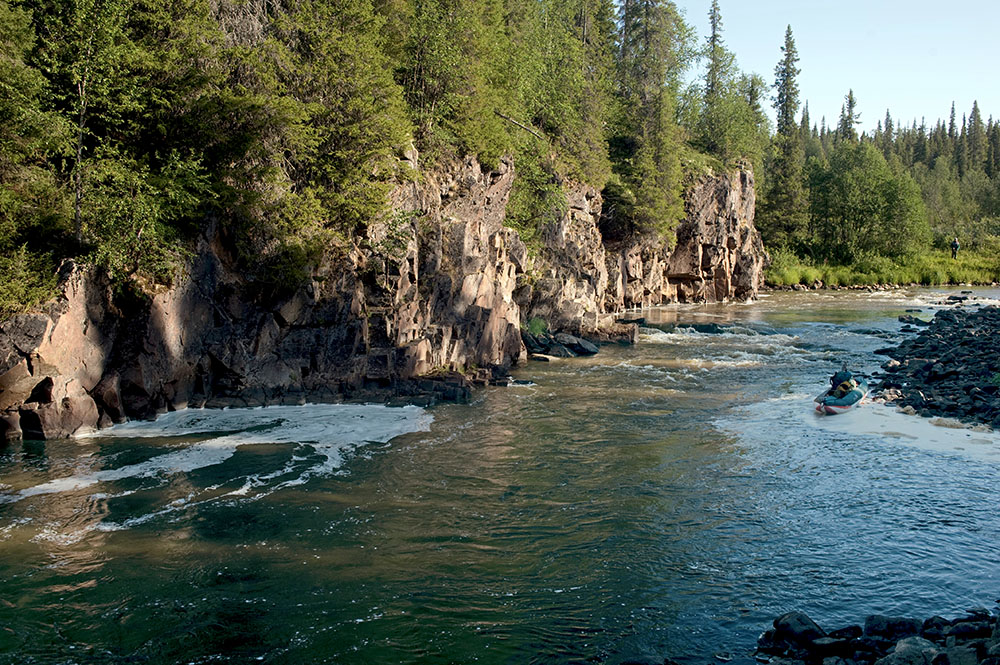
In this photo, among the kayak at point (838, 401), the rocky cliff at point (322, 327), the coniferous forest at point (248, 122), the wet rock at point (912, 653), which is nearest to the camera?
the wet rock at point (912, 653)

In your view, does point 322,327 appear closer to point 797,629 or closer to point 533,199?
point 797,629

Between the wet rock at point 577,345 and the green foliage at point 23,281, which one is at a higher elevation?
the green foliage at point 23,281

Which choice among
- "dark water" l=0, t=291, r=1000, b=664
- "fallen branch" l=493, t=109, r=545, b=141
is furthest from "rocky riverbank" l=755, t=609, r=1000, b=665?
"fallen branch" l=493, t=109, r=545, b=141

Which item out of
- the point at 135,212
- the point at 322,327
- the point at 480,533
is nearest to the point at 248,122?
the point at 135,212

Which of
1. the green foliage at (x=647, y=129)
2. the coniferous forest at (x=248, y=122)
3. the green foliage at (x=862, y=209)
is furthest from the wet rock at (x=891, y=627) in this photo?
the green foliage at (x=862, y=209)

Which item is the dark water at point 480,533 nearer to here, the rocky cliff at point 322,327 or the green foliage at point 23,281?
the rocky cliff at point 322,327

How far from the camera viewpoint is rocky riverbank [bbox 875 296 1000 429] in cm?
1862

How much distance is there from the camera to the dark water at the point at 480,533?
8.49 meters

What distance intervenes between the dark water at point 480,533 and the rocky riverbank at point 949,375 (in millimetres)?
1358

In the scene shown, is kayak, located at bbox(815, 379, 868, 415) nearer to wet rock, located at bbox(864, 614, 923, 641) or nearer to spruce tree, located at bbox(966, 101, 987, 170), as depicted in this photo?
wet rock, located at bbox(864, 614, 923, 641)

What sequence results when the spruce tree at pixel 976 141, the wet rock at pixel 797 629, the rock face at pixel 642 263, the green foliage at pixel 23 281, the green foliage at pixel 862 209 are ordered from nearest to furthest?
the wet rock at pixel 797 629 < the green foliage at pixel 23 281 < the rock face at pixel 642 263 < the green foliage at pixel 862 209 < the spruce tree at pixel 976 141

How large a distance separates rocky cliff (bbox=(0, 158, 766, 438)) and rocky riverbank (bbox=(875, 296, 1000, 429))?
12.3 metres

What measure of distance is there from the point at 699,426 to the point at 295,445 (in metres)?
10.3

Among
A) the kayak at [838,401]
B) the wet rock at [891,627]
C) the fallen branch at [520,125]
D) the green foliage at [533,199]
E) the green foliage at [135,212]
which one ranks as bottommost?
the wet rock at [891,627]
